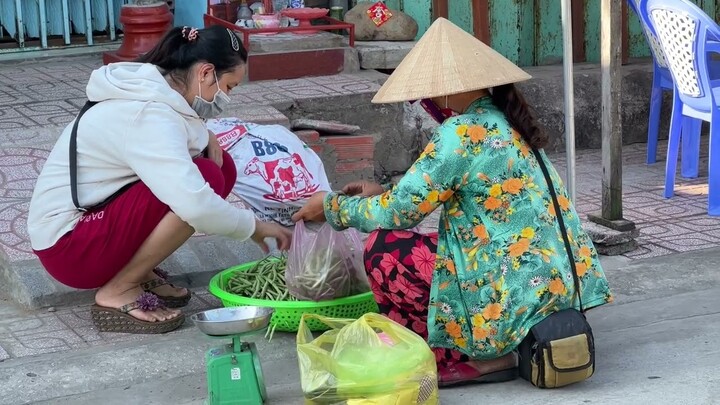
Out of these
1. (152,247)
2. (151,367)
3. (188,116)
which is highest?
(188,116)

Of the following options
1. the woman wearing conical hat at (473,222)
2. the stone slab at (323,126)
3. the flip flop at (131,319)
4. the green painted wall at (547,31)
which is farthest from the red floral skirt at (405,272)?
the green painted wall at (547,31)

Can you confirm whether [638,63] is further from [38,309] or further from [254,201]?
[38,309]

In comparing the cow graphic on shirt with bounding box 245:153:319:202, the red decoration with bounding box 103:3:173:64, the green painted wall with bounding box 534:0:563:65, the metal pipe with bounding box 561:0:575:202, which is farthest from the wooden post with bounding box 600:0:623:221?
the red decoration with bounding box 103:3:173:64

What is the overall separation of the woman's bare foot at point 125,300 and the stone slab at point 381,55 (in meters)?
2.93

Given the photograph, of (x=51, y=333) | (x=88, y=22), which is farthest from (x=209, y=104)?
(x=88, y=22)

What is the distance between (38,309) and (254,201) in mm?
962

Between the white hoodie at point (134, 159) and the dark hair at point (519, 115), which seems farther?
the white hoodie at point (134, 159)

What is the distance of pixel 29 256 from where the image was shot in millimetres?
4527

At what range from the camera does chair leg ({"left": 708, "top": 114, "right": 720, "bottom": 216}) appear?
→ 568 cm

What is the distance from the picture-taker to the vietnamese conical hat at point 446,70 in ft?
11.6

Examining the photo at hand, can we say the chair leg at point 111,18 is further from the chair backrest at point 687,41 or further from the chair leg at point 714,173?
the chair leg at point 714,173

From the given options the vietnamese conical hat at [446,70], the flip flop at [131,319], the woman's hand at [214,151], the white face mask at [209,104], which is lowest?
the flip flop at [131,319]

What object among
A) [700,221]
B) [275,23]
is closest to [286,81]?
[275,23]

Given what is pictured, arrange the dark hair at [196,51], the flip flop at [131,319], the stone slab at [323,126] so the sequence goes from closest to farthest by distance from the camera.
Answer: the dark hair at [196,51]
the flip flop at [131,319]
the stone slab at [323,126]
